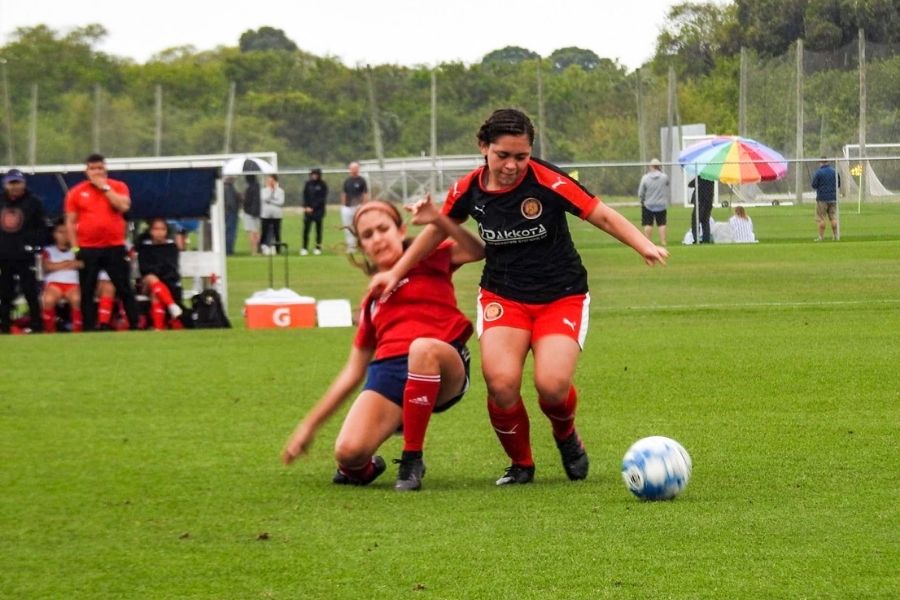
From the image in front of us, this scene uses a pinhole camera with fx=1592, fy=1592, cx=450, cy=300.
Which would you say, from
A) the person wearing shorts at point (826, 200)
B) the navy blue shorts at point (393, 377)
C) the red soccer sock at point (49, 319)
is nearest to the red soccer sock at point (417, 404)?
the navy blue shorts at point (393, 377)

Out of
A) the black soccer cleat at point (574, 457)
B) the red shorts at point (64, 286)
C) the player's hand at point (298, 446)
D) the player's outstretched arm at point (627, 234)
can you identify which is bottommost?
the black soccer cleat at point (574, 457)

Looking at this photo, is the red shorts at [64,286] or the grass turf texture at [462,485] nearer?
the grass turf texture at [462,485]

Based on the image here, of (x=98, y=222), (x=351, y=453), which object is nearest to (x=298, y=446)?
(x=351, y=453)

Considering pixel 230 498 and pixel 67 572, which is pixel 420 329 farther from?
pixel 67 572

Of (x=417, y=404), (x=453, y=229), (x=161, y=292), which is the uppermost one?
(x=453, y=229)

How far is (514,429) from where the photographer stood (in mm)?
7266

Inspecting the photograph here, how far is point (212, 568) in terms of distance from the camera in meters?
5.61

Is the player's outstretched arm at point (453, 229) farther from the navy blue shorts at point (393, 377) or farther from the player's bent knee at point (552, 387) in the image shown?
the player's bent knee at point (552, 387)

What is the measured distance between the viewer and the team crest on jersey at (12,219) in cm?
1712

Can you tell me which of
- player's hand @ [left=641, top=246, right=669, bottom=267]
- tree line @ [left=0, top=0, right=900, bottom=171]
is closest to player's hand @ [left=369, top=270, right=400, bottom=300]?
player's hand @ [left=641, top=246, right=669, bottom=267]

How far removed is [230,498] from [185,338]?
30.4 feet

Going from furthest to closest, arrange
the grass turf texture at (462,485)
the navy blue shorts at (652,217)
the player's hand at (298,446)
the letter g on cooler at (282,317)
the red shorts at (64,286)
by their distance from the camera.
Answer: the navy blue shorts at (652,217), the red shorts at (64,286), the letter g on cooler at (282,317), the player's hand at (298,446), the grass turf texture at (462,485)

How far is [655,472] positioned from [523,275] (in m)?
1.29

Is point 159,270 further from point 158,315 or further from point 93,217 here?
point 93,217
